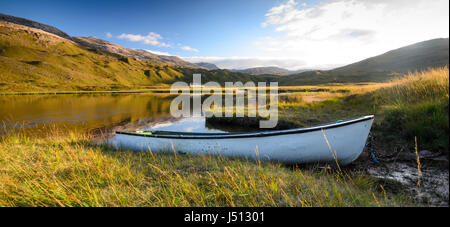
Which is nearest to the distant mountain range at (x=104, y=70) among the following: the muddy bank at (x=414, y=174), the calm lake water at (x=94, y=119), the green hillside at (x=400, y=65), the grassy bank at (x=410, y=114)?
the green hillside at (x=400, y=65)

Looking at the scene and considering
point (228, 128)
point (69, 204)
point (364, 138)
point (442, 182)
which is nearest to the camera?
point (442, 182)

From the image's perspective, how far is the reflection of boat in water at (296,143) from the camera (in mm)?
4811

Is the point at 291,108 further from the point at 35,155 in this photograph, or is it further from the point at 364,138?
the point at 35,155

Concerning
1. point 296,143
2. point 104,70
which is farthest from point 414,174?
point 104,70

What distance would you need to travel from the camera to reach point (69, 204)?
8.68 ft

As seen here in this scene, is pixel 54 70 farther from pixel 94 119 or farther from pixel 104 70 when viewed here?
pixel 94 119

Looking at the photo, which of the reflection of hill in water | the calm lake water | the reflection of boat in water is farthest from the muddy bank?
the reflection of hill in water

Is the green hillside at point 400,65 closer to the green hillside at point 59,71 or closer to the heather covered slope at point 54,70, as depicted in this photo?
the green hillside at point 59,71

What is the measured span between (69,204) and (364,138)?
7255 millimetres

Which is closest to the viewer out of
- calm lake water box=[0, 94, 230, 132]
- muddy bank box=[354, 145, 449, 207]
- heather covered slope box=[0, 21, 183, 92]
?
muddy bank box=[354, 145, 449, 207]

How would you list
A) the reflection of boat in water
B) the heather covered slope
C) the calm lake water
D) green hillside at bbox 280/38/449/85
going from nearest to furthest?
the reflection of boat in water < the calm lake water < green hillside at bbox 280/38/449/85 < the heather covered slope

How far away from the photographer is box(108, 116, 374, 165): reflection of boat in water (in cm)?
481

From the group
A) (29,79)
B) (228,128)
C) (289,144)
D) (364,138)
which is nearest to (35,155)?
(289,144)

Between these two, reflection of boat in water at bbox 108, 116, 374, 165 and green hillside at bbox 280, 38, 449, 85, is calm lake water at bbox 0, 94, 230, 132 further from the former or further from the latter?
green hillside at bbox 280, 38, 449, 85
